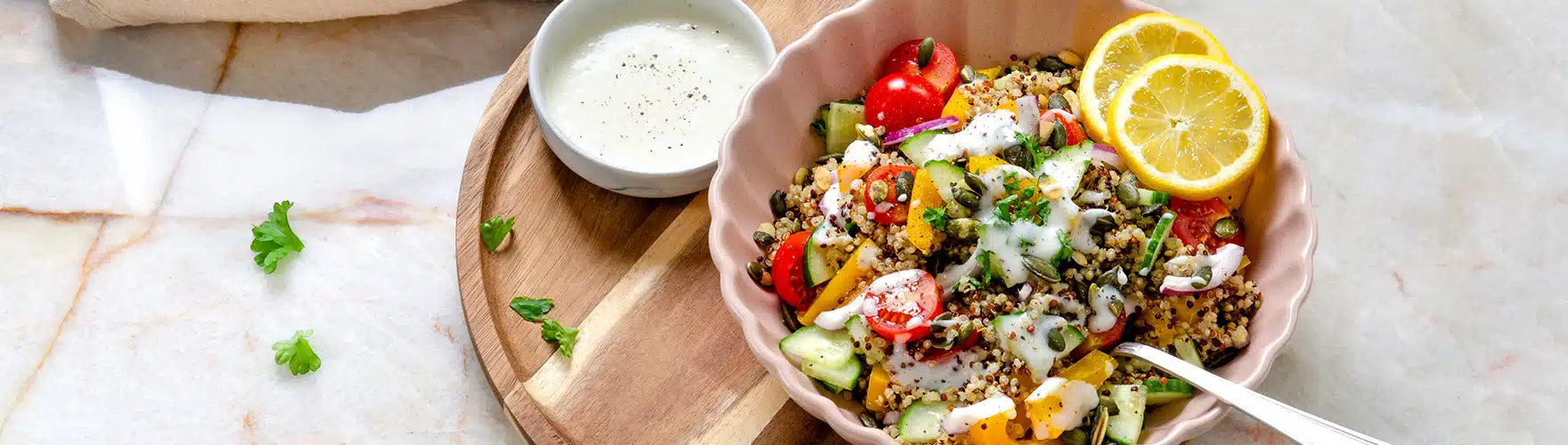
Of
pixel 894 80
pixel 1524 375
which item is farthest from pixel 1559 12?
pixel 894 80

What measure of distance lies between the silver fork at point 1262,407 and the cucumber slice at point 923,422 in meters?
0.50

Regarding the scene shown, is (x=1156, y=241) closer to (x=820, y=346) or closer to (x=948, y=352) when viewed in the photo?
(x=948, y=352)

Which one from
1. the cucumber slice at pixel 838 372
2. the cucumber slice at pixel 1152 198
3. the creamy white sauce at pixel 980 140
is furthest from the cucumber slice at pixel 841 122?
the cucumber slice at pixel 1152 198

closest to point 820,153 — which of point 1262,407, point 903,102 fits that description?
point 903,102

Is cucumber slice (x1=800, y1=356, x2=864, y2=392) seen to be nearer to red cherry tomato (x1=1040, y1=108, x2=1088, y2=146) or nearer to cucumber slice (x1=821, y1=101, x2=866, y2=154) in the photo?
cucumber slice (x1=821, y1=101, x2=866, y2=154)

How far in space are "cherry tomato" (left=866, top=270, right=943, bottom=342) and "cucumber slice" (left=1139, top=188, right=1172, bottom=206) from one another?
0.54 m

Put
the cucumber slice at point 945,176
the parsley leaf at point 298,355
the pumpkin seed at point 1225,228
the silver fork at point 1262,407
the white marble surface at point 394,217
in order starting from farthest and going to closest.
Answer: the parsley leaf at point 298,355 → the white marble surface at point 394,217 → the pumpkin seed at point 1225,228 → the cucumber slice at point 945,176 → the silver fork at point 1262,407

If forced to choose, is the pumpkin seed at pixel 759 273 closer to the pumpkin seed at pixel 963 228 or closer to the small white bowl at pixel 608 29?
the small white bowl at pixel 608 29

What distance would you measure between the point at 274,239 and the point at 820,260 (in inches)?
74.5

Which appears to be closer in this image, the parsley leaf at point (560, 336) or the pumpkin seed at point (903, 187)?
the pumpkin seed at point (903, 187)

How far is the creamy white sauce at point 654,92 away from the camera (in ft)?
10.6

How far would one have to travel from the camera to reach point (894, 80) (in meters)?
3.05

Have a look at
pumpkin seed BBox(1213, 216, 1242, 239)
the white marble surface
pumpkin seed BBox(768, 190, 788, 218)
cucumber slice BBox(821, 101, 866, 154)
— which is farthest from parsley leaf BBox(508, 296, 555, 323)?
pumpkin seed BBox(1213, 216, 1242, 239)

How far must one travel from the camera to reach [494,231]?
3.21m
